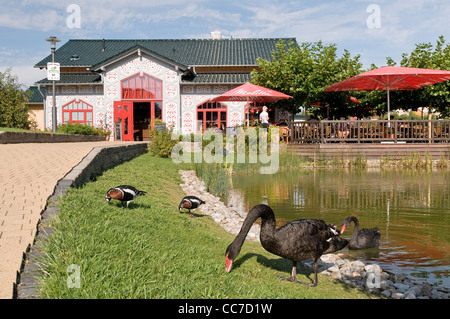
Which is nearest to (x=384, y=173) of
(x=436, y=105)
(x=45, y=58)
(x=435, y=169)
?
(x=435, y=169)

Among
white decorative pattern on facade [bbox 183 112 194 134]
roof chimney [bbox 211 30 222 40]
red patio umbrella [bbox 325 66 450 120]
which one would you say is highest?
roof chimney [bbox 211 30 222 40]

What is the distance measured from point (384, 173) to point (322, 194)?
21.3 ft

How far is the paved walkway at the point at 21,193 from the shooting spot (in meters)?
4.14

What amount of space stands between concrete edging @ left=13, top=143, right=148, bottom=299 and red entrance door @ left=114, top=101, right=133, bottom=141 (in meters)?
14.5

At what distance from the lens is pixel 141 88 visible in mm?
29438

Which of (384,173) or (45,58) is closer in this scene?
(384,173)

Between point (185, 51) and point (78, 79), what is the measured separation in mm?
8371

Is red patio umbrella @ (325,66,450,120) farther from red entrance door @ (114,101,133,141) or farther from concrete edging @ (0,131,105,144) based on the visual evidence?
red entrance door @ (114,101,133,141)

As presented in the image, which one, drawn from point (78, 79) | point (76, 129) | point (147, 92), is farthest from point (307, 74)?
point (78, 79)

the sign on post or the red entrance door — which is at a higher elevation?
the sign on post

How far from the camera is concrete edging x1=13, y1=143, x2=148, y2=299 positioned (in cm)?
368

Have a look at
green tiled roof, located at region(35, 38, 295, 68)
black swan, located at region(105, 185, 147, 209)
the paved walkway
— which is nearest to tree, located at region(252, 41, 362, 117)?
green tiled roof, located at region(35, 38, 295, 68)

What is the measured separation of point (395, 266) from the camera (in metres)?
6.66
